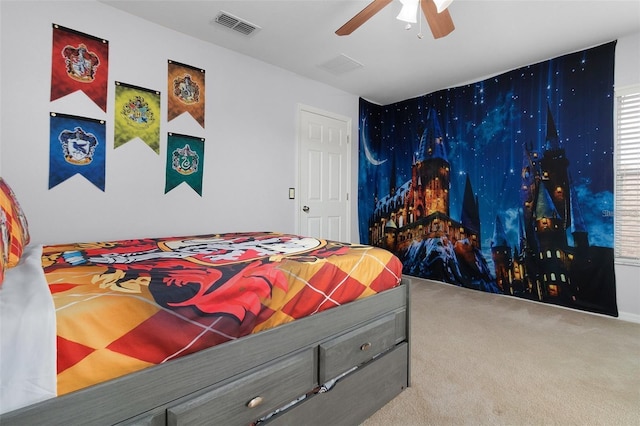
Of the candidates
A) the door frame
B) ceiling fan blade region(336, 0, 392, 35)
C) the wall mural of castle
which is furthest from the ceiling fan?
the wall mural of castle

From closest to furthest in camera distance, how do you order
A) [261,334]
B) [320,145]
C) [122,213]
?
1. [261,334]
2. [122,213]
3. [320,145]

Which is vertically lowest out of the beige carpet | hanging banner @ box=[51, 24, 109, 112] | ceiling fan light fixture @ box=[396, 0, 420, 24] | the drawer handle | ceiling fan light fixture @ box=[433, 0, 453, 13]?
the beige carpet

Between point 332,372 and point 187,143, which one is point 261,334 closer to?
point 332,372

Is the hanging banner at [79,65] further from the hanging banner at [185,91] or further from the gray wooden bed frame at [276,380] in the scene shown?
the gray wooden bed frame at [276,380]

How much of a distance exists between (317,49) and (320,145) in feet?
3.69

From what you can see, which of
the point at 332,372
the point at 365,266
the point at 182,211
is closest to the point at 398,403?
the point at 332,372

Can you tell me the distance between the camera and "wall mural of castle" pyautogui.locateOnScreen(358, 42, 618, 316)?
116 inches

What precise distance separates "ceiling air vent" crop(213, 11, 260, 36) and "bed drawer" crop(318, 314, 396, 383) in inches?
96.9

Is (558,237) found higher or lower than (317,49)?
lower

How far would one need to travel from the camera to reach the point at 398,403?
1653mm

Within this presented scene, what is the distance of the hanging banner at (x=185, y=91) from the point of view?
108 inches

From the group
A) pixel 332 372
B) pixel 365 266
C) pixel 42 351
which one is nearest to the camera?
pixel 42 351

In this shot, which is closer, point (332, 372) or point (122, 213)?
point (332, 372)

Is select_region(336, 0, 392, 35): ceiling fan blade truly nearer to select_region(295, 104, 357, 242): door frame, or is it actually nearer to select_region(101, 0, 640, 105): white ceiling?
select_region(101, 0, 640, 105): white ceiling
